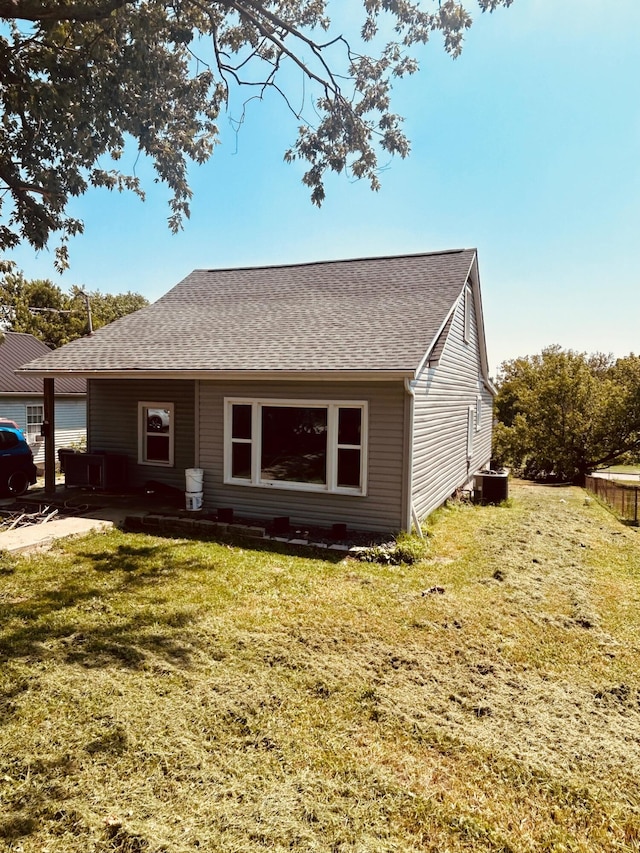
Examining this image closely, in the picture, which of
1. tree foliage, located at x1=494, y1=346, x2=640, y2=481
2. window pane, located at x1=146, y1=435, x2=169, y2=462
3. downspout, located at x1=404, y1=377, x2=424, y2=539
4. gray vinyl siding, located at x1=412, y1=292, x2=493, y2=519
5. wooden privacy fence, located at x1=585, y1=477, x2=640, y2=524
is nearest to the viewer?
downspout, located at x1=404, y1=377, x2=424, y2=539

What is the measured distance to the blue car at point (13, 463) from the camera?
1169 cm

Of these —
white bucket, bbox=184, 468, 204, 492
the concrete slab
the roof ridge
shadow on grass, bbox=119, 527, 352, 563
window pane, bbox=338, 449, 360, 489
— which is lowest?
shadow on grass, bbox=119, 527, 352, 563

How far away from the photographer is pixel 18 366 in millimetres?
20141

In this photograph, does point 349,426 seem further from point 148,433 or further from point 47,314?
point 47,314

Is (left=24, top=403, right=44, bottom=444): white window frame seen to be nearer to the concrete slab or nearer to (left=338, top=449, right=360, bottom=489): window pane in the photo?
the concrete slab

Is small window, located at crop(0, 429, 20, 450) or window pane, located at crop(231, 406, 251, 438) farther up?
window pane, located at crop(231, 406, 251, 438)

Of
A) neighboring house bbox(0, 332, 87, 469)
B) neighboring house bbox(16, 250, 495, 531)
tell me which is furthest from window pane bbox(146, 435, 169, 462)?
neighboring house bbox(0, 332, 87, 469)

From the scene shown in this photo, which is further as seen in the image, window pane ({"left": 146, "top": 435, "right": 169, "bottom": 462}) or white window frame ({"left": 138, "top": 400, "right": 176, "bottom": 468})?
window pane ({"left": 146, "top": 435, "right": 169, "bottom": 462})

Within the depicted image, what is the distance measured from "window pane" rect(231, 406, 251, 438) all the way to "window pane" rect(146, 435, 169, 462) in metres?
2.97

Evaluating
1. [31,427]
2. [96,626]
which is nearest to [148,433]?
[96,626]

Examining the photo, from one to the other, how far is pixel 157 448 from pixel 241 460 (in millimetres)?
3279

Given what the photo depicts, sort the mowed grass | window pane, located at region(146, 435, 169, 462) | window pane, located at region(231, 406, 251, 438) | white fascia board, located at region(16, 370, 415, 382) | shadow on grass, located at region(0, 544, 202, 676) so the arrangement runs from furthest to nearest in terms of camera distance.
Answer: window pane, located at region(146, 435, 169, 462)
window pane, located at region(231, 406, 251, 438)
white fascia board, located at region(16, 370, 415, 382)
shadow on grass, located at region(0, 544, 202, 676)
the mowed grass

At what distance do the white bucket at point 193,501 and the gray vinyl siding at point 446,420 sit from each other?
4349 millimetres

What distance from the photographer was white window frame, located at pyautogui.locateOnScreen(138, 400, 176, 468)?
1183cm
